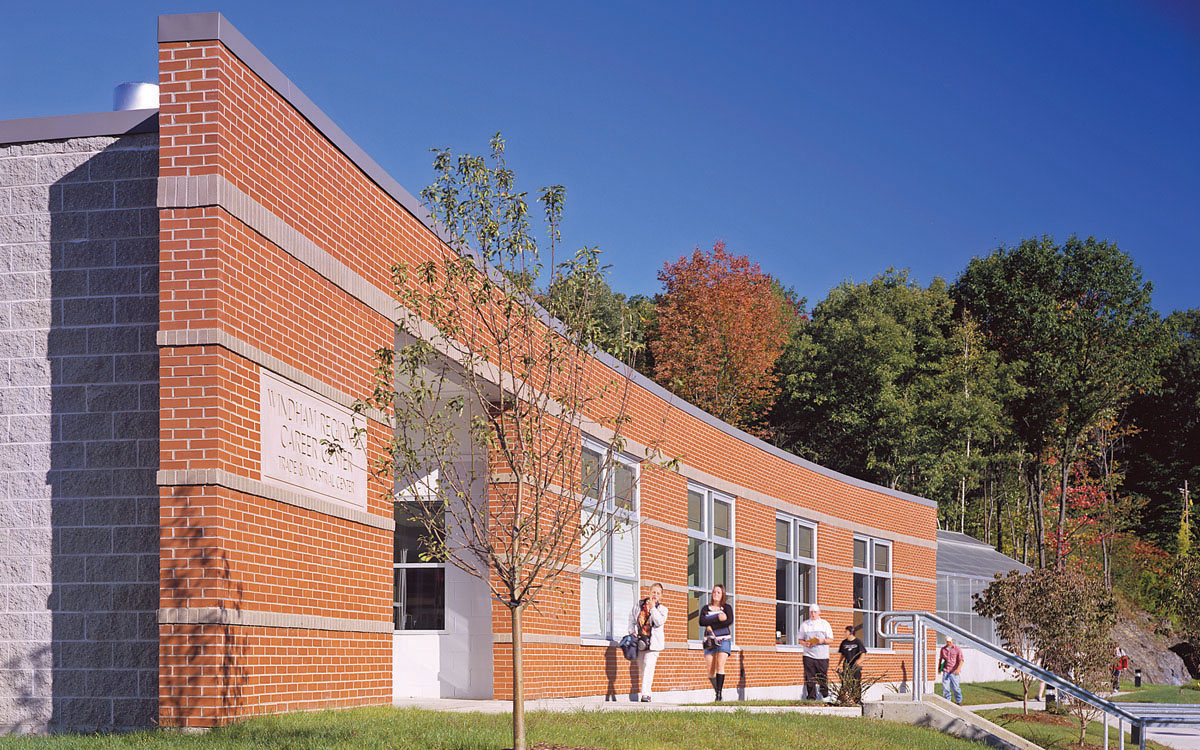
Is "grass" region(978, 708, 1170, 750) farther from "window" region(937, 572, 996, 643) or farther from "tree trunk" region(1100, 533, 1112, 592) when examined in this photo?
"tree trunk" region(1100, 533, 1112, 592)

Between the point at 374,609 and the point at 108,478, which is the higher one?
the point at 108,478

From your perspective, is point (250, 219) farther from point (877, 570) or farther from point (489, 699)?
point (877, 570)

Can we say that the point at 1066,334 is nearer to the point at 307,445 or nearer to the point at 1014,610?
the point at 1014,610

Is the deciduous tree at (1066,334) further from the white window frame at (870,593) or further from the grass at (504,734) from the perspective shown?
the grass at (504,734)

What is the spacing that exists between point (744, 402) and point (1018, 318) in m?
12.8

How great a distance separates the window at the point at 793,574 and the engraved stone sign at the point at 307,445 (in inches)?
625

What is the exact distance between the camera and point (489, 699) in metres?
15.5

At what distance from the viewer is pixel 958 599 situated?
3903 centimetres

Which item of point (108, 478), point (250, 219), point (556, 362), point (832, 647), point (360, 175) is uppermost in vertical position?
point (360, 175)

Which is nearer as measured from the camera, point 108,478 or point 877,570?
point 108,478

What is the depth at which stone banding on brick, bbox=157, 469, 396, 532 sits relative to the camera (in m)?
9.52

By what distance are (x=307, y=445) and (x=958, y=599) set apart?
31.8 meters

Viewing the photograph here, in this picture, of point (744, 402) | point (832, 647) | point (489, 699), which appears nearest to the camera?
point (489, 699)

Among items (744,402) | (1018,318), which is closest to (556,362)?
(744,402)
